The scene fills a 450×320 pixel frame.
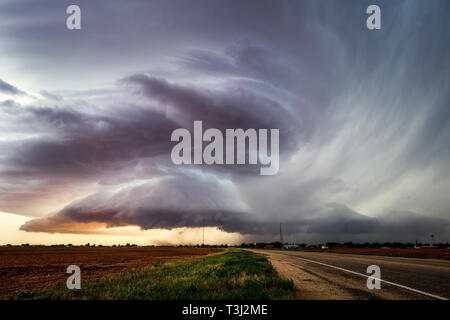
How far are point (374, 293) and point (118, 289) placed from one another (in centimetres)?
856

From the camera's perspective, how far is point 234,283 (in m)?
10.3

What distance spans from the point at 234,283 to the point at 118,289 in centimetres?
430

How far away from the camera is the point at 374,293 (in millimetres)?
8641
